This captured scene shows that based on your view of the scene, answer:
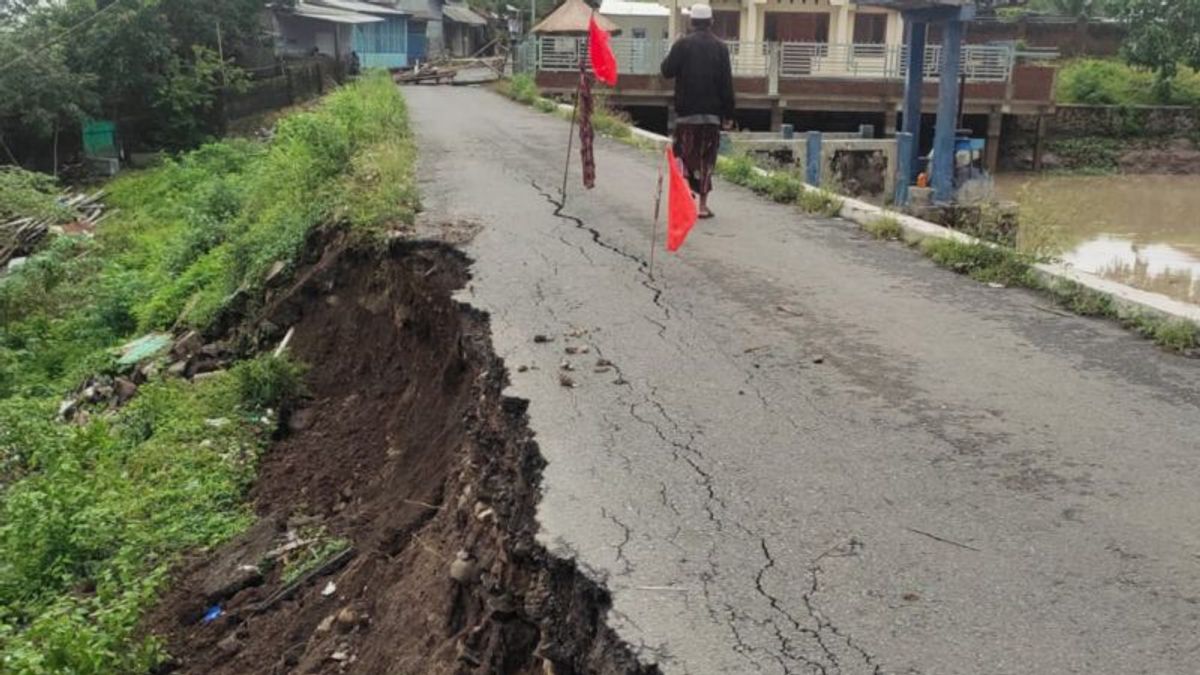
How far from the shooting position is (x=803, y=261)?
8.39m

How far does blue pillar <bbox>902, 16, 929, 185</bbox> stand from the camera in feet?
58.8

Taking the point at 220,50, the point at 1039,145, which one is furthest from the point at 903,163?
the point at 220,50

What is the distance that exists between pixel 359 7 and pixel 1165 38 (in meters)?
31.5

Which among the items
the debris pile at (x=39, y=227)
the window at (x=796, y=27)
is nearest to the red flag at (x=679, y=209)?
the debris pile at (x=39, y=227)

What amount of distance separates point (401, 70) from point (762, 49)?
19.6 metres

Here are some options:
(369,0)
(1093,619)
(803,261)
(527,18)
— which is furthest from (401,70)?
(1093,619)

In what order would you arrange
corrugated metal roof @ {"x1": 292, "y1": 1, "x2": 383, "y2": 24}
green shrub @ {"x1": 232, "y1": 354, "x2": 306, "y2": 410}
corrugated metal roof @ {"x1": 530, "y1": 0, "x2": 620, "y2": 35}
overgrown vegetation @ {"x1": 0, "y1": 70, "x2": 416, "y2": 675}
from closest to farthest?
1. overgrown vegetation @ {"x1": 0, "y1": 70, "x2": 416, "y2": 675}
2. green shrub @ {"x1": 232, "y1": 354, "x2": 306, "y2": 410}
3. corrugated metal roof @ {"x1": 530, "y1": 0, "x2": 620, "y2": 35}
4. corrugated metal roof @ {"x1": 292, "y1": 1, "x2": 383, "y2": 24}

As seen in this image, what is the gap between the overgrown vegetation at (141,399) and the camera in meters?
5.96

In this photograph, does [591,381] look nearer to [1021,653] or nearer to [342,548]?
[342,548]

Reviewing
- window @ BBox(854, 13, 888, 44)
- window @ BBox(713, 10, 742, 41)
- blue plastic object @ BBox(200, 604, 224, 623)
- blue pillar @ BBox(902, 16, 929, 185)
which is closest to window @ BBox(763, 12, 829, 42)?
window @ BBox(713, 10, 742, 41)

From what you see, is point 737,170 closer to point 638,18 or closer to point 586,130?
point 586,130

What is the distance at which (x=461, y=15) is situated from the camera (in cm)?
5997

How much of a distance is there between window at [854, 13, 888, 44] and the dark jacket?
2891 cm

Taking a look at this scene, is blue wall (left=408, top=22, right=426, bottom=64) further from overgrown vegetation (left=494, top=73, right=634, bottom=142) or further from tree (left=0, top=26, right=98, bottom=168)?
tree (left=0, top=26, right=98, bottom=168)
